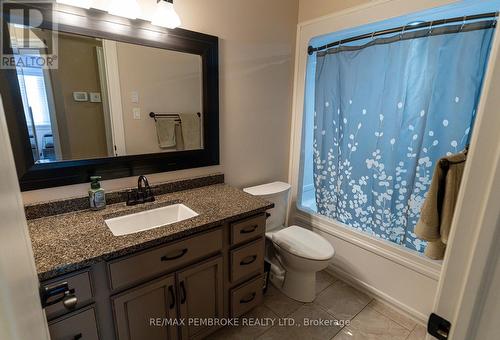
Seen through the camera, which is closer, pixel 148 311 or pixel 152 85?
pixel 148 311

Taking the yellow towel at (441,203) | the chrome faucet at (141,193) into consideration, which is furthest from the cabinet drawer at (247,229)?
the yellow towel at (441,203)

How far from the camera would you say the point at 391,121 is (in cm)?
173

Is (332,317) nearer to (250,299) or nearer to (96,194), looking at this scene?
(250,299)

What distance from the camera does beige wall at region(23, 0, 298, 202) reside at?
69.0 inches

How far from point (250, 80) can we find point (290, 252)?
134cm

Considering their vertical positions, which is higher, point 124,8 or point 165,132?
point 124,8

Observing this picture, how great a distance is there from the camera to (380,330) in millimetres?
1690

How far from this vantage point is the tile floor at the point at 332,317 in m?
1.64

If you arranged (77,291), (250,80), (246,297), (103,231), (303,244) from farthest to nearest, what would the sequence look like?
(250,80) → (303,244) → (246,297) → (103,231) → (77,291)

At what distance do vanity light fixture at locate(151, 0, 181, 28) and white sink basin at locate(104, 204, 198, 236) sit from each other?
1058 millimetres

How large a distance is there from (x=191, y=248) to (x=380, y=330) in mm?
1404

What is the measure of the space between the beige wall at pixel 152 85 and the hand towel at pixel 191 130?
42mm

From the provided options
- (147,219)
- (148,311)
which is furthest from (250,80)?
(148,311)

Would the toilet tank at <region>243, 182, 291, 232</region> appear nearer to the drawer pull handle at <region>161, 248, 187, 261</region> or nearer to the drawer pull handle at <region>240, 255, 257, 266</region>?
the drawer pull handle at <region>240, 255, 257, 266</region>
